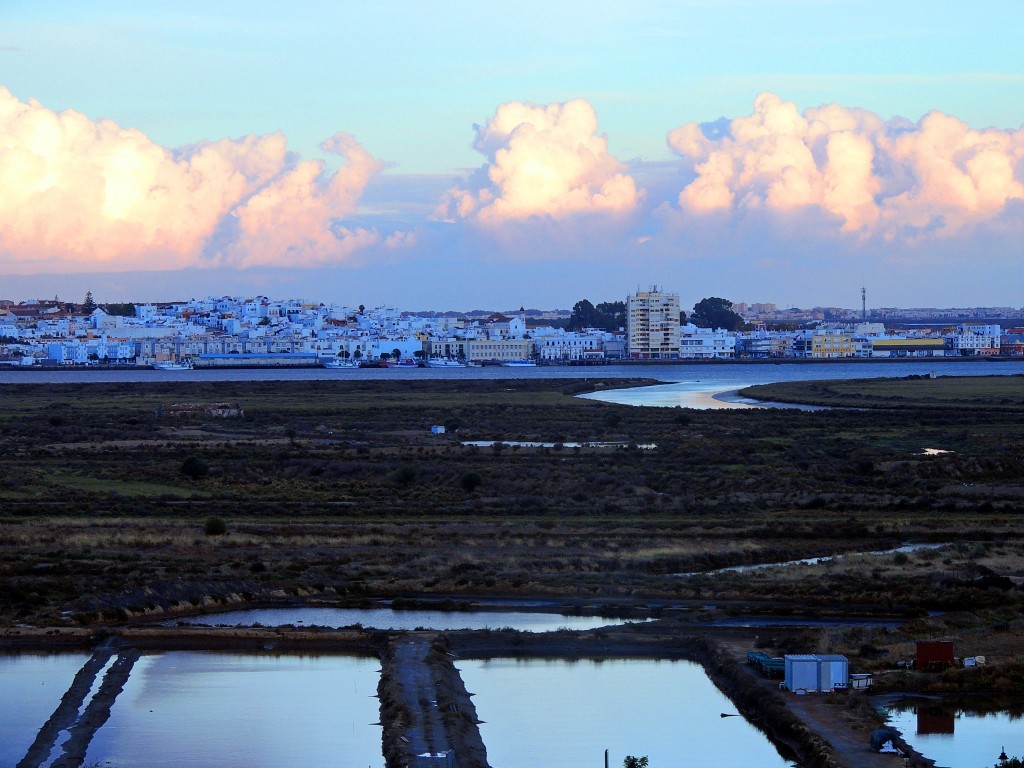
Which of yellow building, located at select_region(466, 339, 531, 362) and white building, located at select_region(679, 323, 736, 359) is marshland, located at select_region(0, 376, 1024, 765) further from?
white building, located at select_region(679, 323, 736, 359)

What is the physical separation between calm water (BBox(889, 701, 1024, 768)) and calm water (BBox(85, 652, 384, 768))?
14.8 feet

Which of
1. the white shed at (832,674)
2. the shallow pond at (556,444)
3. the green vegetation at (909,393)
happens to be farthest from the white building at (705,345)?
the white shed at (832,674)

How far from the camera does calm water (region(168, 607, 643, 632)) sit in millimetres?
16719

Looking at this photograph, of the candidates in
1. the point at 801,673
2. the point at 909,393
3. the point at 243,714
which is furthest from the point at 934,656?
Result: the point at 909,393

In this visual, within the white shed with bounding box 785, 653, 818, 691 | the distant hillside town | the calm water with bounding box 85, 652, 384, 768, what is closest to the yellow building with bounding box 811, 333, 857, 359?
the distant hillside town

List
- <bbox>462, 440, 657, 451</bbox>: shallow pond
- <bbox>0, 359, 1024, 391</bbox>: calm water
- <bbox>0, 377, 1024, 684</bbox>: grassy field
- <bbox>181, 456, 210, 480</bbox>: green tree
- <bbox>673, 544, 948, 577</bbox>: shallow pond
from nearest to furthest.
A: <bbox>0, 377, 1024, 684</bbox>: grassy field, <bbox>673, 544, 948, 577</bbox>: shallow pond, <bbox>181, 456, 210, 480</bbox>: green tree, <bbox>462, 440, 657, 451</bbox>: shallow pond, <bbox>0, 359, 1024, 391</bbox>: calm water

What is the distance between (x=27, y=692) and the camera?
13633 mm

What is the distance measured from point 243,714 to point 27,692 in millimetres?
2363

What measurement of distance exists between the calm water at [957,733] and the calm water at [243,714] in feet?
14.8

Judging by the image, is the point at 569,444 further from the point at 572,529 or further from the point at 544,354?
the point at 544,354

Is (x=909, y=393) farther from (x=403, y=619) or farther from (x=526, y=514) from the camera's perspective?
(x=403, y=619)

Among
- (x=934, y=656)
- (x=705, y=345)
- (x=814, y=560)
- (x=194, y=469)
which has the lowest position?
(x=814, y=560)

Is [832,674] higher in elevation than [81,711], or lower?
higher

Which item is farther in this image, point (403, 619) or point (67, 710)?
point (403, 619)
